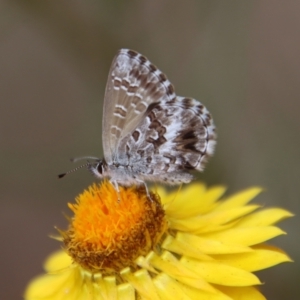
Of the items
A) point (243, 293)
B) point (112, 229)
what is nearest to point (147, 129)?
point (112, 229)

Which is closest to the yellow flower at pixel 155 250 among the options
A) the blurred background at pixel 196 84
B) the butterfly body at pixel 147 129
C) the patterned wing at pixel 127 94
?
the butterfly body at pixel 147 129

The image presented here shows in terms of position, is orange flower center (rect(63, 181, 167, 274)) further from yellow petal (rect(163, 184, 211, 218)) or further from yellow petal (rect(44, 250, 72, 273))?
yellow petal (rect(44, 250, 72, 273))

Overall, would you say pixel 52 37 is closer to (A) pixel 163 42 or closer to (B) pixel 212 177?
(A) pixel 163 42

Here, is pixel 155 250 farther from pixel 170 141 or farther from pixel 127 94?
pixel 127 94

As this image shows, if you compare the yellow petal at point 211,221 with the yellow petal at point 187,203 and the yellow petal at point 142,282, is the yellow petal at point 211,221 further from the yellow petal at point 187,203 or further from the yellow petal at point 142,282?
the yellow petal at point 142,282

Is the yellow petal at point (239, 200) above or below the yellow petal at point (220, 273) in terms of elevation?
above

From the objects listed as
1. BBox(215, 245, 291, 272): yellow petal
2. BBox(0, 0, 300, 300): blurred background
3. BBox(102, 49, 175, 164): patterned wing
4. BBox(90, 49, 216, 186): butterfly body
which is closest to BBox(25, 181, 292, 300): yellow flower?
BBox(215, 245, 291, 272): yellow petal

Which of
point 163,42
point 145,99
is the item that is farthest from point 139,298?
point 163,42
